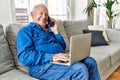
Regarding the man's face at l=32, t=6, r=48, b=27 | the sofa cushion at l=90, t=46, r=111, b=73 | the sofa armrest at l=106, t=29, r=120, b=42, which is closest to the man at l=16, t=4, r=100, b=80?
the man's face at l=32, t=6, r=48, b=27

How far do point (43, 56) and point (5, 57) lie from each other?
417 mm

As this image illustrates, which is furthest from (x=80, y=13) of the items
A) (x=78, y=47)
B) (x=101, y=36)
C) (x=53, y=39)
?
(x=78, y=47)

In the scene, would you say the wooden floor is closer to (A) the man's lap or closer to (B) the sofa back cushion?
(B) the sofa back cushion

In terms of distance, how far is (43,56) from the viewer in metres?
1.60

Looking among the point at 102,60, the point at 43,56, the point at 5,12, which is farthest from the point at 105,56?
the point at 5,12

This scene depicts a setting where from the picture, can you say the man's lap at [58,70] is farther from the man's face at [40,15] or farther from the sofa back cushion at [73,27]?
the sofa back cushion at [73,27]

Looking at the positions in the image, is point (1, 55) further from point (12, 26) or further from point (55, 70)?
point (55, 70)

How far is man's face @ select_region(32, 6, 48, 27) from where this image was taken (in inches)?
69.1

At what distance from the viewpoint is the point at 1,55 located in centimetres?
168

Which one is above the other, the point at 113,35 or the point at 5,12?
the point at 5,12

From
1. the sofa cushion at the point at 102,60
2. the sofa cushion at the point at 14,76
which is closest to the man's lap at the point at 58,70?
the sofa cushion at the point at 14,76

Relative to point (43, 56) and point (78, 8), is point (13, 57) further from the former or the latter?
point (78, 8)

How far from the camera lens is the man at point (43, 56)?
5.08ft

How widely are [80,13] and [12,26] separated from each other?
2.66m
